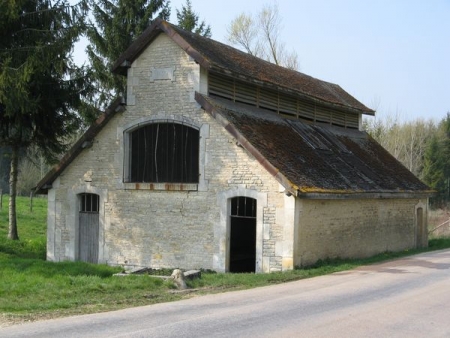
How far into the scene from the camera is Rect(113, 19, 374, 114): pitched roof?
19.1 m

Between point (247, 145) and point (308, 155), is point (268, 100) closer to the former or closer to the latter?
point (308, 155)

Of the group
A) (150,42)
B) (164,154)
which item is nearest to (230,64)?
(150,42)

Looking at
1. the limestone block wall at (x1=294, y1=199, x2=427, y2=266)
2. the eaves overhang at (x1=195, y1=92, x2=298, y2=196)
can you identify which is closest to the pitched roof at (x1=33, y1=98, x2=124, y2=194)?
the eaves overhang at (x1=195, y1=92, x2=298, y2=196)

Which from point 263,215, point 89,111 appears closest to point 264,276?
point 263,215

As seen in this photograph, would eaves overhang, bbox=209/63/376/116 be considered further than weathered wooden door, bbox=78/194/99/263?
No

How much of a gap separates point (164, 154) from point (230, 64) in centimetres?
381

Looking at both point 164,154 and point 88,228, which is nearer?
point 164,154

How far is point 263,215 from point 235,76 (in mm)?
4739

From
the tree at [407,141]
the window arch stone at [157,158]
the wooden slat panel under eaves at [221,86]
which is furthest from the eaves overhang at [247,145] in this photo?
the tree at [407,141]

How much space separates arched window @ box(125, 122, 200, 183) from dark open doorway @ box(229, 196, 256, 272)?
2.13 metres

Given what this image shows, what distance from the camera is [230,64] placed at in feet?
67.7

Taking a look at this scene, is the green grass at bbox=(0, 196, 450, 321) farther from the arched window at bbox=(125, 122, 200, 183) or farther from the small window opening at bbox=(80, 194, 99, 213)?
the arched window at bbox=(125, 122, 200, 183)

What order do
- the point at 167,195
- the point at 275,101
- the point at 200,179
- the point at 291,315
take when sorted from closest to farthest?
1. the point at 291,315
2. the point at 200,179
3. the point at 167,195
4. the point at 275,101

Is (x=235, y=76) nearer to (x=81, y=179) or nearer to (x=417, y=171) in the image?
(x=81, y=179)
